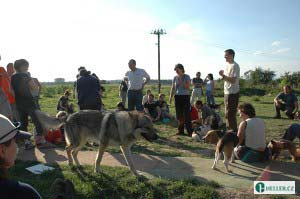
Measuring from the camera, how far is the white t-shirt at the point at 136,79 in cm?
1015

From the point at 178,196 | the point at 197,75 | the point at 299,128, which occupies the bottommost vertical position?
the point at 178,196

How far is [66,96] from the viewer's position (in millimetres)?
13078

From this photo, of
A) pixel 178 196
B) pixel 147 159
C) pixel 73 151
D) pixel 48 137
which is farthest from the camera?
pixel 48 137

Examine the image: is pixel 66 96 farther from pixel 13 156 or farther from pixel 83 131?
pixel 13 156

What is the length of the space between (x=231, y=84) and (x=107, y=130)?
3.31m

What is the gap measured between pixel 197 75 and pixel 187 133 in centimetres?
653

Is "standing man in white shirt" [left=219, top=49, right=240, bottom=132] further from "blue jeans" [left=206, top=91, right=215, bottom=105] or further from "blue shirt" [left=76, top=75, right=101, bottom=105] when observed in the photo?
"blue jeans" [left=206, top=91, right=215, bottom=105]

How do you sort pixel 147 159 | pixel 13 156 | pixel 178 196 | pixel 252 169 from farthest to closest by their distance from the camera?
pixel 147 159
pixel 252 169
pixel 178 196
pixel 13 156

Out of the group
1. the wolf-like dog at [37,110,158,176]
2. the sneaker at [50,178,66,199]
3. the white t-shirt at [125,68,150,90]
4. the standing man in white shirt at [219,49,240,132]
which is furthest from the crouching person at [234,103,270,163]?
the sneaker at [50,178,66,199]

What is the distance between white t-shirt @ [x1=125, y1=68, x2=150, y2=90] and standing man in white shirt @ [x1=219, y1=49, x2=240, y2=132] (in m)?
2.92

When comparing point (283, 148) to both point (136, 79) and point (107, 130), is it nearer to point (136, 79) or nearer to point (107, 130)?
point (107, 130)

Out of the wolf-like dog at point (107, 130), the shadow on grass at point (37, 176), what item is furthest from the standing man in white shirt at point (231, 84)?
the shadow on grass at point (37, 176)

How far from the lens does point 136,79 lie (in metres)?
10.2

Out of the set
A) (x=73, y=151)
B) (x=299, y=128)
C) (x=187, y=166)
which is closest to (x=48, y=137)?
(x=73, y=151)
